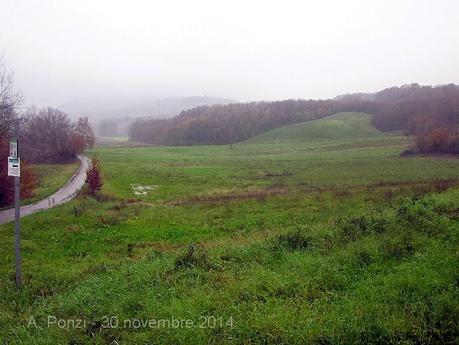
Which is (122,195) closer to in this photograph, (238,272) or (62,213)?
(62,213)

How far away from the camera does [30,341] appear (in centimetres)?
770

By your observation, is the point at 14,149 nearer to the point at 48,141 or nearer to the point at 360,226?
the point at 360,226

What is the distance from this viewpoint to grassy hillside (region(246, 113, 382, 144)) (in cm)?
12888

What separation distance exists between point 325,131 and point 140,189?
331ft

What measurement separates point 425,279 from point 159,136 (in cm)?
17637

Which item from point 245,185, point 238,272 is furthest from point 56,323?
point 245,185

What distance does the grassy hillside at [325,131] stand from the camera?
423 feet

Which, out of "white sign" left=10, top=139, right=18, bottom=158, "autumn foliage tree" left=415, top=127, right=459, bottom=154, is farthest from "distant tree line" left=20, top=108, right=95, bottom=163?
"autumn foliage tree" left=415, top=127, right=459, bottom=154

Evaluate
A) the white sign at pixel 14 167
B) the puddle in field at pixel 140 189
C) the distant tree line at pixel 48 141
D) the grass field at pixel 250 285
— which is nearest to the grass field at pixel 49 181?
the puddle in field at pixel 140 189

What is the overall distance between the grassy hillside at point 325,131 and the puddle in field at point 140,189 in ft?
287

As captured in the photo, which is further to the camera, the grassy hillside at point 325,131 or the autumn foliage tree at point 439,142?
the grassy hillside at point 325,131

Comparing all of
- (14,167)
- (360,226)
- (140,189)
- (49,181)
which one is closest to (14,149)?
(14,167)

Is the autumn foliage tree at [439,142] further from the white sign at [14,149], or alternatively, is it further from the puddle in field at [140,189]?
the white sign at [14,149]

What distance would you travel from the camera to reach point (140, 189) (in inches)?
1725
